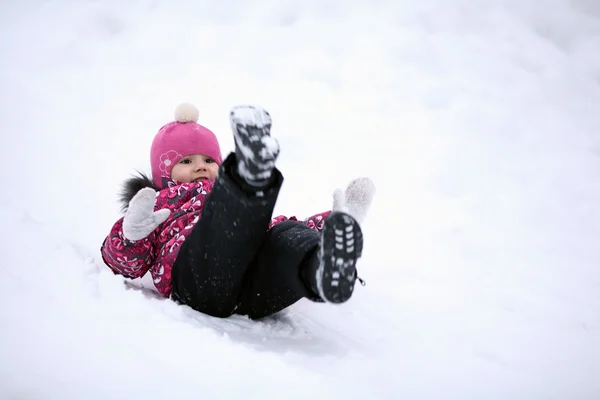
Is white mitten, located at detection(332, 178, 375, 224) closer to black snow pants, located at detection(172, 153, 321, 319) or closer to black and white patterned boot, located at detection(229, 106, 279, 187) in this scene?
black snow pants, located at detection(172, 153, 321, 319)

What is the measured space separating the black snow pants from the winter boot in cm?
10

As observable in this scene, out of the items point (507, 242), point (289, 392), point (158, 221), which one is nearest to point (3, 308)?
point (158, 221)

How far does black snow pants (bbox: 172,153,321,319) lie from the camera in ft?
3.22

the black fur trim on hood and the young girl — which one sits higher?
the black fur trim on hood

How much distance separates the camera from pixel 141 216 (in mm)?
1203

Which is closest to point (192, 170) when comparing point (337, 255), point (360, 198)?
point (360, 198)

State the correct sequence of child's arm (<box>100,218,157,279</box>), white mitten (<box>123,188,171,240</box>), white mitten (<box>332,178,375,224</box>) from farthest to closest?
white mitten (<box>332,178,375,224</box>) < child's arm (<box>100,218,157,279</box>) < white mitten (<box>123,188,171,240</box>)

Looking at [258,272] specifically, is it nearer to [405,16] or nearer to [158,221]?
[158,221]

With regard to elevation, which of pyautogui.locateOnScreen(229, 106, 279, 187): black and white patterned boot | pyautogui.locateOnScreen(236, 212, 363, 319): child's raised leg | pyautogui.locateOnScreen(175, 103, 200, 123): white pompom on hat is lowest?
pyautogui.locateOnScreen(236, 212, 363, 319): child's raised leg

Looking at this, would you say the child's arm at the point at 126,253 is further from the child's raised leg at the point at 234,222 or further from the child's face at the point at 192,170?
the child's face at the point at 192,170

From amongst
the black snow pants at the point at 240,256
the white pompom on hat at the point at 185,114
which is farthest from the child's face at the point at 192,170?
the black snow pants at the point at 240,256

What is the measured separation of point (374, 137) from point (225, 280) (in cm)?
165

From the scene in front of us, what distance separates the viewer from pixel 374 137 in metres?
2.55

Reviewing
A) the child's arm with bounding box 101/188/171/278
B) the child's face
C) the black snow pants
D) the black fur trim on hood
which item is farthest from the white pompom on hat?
the black snow pants
